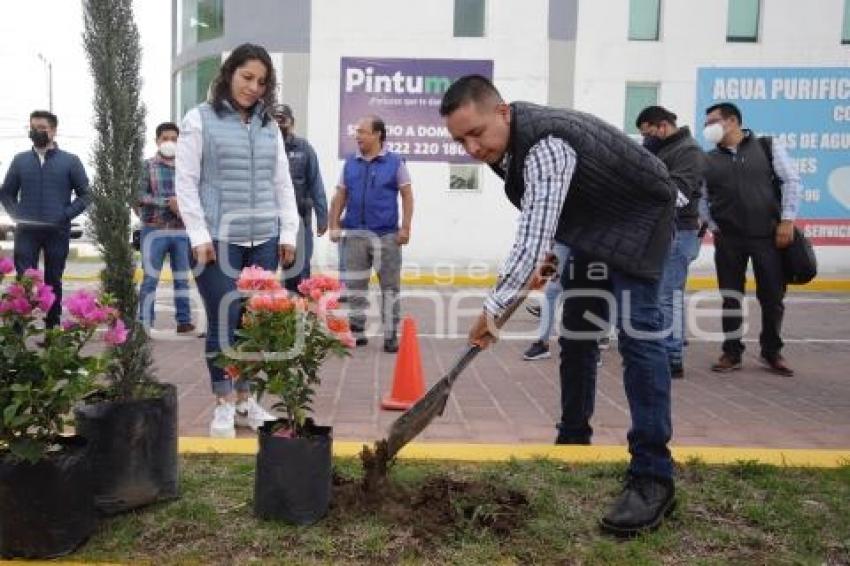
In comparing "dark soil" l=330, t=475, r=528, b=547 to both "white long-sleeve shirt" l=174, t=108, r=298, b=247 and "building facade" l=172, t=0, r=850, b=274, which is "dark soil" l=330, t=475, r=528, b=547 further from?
"building facade" l=172, t=0, r=850, b=274

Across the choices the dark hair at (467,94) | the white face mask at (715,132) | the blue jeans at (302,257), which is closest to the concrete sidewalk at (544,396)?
the blue jeans at (302,257)

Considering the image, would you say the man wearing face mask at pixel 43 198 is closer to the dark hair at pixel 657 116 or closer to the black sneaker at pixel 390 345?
the black sneaker at pixel 390 345

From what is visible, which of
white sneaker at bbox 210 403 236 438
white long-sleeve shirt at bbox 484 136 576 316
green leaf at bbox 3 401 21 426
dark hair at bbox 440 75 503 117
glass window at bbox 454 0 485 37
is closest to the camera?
green leaf at bbox 3 401 21 426

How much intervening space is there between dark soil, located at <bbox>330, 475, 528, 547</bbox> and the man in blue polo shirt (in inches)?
152

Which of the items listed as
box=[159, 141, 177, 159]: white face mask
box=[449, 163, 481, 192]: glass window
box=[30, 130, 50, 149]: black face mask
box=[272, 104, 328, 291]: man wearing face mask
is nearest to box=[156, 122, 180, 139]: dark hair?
box=[159, 141, 177, 159]: white face mask

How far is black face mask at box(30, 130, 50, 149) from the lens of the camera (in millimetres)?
7160

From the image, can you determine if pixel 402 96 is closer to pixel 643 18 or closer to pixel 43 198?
pixel 643 18

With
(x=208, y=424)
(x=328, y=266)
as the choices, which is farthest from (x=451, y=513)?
(x=328, y=266)

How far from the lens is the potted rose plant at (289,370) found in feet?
9.58

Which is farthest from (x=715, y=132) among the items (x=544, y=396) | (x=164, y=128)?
(x=164, y=128)

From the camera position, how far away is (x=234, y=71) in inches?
154

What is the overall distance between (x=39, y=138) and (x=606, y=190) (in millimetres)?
5960

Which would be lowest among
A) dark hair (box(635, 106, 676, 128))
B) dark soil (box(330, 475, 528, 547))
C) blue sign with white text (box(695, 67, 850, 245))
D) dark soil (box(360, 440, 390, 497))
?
dark soil (box(330, 475, 528, 547))

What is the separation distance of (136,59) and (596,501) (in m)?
2.52
